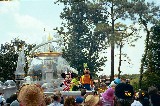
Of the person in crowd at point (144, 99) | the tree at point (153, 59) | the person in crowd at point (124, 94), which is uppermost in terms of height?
the tree at point (153, 59)

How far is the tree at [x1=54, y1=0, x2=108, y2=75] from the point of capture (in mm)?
61000

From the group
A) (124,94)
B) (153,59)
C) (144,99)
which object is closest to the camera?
(124,94)

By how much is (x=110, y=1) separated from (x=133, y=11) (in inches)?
122

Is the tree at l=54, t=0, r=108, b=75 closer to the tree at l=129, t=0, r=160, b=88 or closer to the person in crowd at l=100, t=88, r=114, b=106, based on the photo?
the tree at l=129, t=0, r=160, b=88

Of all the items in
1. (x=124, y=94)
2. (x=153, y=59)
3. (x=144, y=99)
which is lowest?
(x=144, y=99)

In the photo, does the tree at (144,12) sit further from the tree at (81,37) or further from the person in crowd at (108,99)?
the person in crowd at (108,99)

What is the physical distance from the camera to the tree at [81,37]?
61.0 metres

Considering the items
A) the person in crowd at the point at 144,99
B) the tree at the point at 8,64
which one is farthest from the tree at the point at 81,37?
the person in crowd at the point at 144,99

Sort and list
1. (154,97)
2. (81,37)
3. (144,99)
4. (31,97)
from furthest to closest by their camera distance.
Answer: (81,37) → (144,99) → (154,97) → (31,97)

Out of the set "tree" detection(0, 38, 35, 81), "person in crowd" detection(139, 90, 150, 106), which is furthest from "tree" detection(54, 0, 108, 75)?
"person in crowd" detection(139, 90, 150, 106)

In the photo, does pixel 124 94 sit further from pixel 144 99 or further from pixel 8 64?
pixel 8 64

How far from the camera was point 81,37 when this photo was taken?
216ft

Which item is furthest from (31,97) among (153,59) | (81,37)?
(81,37)

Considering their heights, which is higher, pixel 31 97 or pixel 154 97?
pixel 31 97
